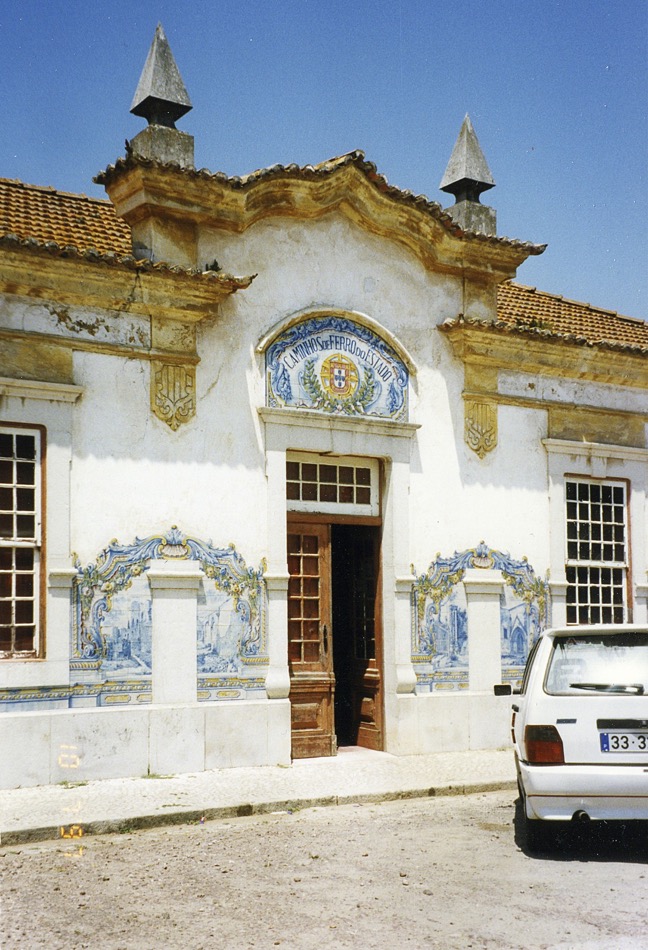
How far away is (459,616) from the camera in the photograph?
1333 centimetres

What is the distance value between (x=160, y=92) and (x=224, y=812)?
743cm

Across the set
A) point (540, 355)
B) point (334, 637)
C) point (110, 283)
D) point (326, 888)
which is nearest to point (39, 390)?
point (110, 283)

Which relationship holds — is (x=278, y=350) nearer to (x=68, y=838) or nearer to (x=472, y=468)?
(x=472, y=468)

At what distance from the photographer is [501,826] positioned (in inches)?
350

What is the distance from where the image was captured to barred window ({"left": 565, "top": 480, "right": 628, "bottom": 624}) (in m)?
14.5

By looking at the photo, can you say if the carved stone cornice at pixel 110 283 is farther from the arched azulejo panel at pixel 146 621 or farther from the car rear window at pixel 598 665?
the car rear window at pixel 598 665

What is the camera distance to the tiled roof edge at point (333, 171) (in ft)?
37.6

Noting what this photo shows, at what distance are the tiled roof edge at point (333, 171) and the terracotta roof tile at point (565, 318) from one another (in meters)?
1.51

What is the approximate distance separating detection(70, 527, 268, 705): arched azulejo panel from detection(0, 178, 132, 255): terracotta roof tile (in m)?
3.19

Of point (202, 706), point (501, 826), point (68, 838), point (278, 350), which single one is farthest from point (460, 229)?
point (68, 838)

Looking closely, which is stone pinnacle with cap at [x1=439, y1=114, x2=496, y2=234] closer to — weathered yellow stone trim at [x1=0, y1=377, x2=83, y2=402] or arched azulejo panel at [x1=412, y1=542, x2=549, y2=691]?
arched azulejo panel at [x1=412, y1=542, x2=549, y2=691]

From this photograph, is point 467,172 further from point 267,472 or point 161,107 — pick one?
point 267,472

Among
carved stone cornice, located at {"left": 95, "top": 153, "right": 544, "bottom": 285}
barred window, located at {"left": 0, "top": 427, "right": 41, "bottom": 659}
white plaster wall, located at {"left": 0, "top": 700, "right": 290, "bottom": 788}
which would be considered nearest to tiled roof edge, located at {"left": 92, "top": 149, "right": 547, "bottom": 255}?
carved stone cornice, located at {"left": 95, "top": 153, "right": 544, "bottom": 285}

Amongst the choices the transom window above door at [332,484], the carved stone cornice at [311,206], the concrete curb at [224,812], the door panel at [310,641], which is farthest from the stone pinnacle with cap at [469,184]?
the concrete curb at [224,812]
